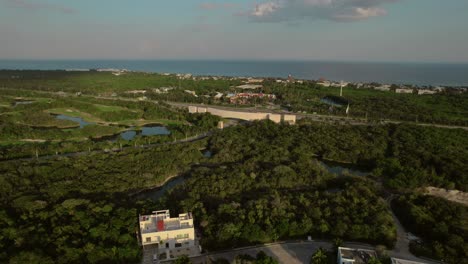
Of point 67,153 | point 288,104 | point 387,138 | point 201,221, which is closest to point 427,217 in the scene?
point 201,221

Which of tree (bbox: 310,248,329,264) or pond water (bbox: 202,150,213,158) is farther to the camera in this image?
pond water (bbox: 202,150,213,158)

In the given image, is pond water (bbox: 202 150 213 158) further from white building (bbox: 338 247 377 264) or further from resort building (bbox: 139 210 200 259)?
white building (bbox: 338 247 377 264)

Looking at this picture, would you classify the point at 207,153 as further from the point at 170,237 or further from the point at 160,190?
the point at 170,237

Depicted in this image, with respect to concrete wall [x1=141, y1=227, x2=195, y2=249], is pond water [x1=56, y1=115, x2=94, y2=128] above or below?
above

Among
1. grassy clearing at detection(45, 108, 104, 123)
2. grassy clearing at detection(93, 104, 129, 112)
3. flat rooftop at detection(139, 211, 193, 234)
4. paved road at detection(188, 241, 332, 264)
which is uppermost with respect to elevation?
grassy clearing at detection(93, 104, 129, 112)

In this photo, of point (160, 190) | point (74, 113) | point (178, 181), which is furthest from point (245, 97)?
point (160, 190)

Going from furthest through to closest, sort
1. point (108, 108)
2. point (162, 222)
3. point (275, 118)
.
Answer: point (108, 108) < point (275, 118) < point (162, 222)

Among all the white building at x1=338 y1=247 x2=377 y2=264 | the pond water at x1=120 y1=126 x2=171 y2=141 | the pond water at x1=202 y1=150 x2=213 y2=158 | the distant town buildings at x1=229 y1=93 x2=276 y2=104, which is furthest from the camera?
the distant town buildings at x1=229 y1=93 x2=276 y2=104

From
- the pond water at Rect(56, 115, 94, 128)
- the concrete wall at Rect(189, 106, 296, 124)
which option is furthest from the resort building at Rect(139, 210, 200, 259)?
the pond water at Rect(56, 115, 94, 128)
